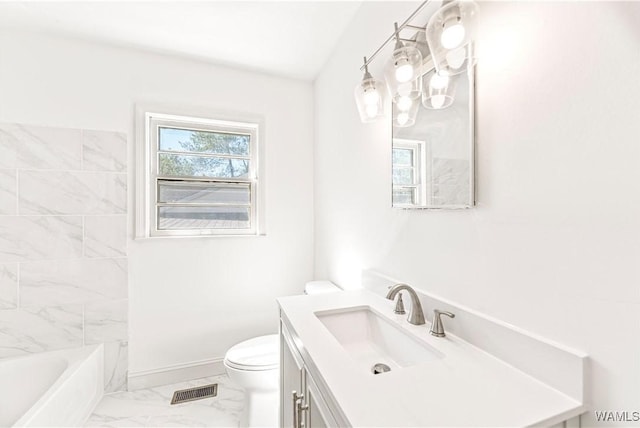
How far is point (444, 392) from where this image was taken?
0.66 metres

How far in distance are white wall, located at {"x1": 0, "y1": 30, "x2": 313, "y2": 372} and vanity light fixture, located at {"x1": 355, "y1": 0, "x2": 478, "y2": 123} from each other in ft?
3.86

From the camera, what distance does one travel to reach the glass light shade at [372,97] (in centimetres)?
126

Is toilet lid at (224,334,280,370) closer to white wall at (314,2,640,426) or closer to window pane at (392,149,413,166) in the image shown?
white wall at (314,2,640,426)

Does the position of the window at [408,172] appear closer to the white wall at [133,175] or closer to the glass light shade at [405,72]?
the glass light shade at [405,72]

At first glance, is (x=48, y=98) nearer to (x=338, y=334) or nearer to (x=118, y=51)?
(x=118, y=51)

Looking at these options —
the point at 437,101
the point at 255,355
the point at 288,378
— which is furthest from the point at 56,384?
the point at 437,101

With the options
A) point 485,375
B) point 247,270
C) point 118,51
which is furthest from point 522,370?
point 118,51

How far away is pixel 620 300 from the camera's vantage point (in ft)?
1.89

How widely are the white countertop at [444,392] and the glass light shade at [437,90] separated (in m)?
0.81

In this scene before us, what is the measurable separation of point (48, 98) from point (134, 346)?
1.74 meters

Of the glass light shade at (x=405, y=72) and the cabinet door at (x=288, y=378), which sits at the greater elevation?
the glass light shade at (x=405, y=72)

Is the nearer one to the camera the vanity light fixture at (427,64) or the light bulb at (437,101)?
the vanity light fixture at (427,64)

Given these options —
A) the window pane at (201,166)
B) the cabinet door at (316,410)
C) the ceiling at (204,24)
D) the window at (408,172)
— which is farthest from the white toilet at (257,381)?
the ceiling at (204,24)

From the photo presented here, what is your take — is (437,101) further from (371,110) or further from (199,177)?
(199,177)
